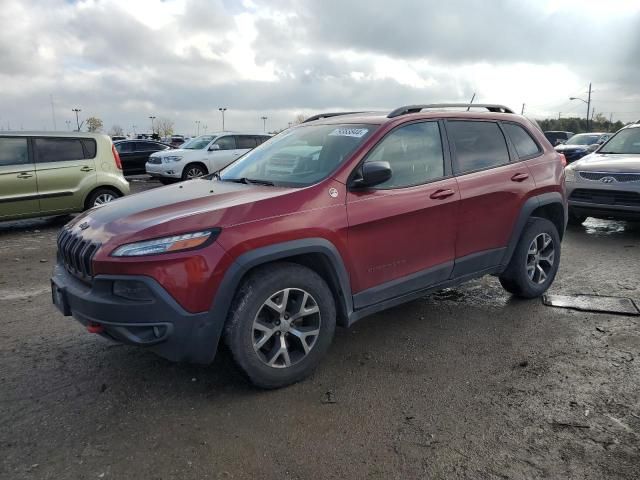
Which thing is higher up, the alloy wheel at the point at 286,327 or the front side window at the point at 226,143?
the front side window at the point at 226,143

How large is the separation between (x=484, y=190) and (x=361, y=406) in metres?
2.08

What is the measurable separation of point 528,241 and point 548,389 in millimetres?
1707

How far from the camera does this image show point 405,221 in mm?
3627

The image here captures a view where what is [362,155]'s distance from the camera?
354cm

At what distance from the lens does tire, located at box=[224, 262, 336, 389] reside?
117 inches

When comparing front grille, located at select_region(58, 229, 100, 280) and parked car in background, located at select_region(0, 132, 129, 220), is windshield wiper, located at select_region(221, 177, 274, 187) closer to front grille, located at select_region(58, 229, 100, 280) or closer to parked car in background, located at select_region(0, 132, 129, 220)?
front grille, located at select_region(58, 229, 100, 280)

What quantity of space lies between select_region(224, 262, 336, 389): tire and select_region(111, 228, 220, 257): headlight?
0.39 m

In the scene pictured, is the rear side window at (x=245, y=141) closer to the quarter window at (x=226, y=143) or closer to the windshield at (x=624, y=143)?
the quarter window at (x=226, y=143)

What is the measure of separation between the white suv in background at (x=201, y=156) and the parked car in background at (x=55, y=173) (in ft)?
17.8

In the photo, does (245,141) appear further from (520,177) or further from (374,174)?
(374,174)

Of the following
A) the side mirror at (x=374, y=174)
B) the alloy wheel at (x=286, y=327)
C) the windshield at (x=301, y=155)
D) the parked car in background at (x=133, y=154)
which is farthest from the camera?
the parked car in background at (x=133, y=154)

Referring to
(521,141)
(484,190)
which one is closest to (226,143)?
A: (521,141)

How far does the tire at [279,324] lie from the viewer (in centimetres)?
297

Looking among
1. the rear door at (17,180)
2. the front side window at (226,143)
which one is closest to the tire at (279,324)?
the rear door at (17,180)
